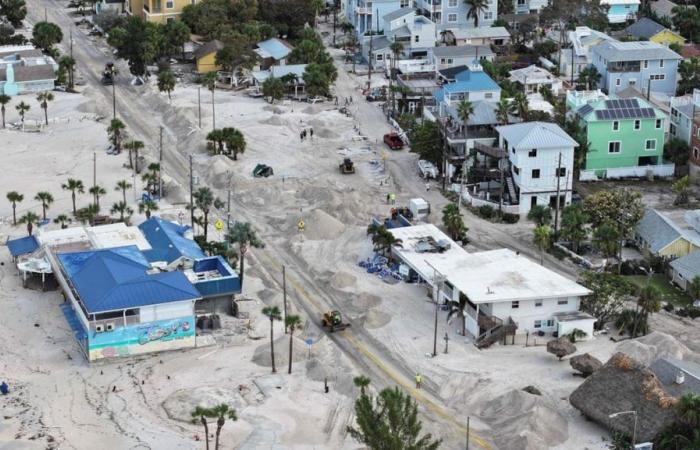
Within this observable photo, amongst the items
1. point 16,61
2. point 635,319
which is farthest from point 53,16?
point 635,319

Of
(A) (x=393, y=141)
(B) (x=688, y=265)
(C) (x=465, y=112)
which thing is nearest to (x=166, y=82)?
(A) (x=393, y=141)

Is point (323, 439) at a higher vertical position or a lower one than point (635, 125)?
lower

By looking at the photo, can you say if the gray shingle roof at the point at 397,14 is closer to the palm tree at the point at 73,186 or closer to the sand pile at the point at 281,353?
the palm tree at the point at 73,186

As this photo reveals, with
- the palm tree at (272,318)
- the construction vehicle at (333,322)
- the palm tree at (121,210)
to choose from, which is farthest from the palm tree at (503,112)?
the palm tree at (272,318)

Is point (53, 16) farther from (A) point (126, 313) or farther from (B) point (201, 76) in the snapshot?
(A) point (126, 313)

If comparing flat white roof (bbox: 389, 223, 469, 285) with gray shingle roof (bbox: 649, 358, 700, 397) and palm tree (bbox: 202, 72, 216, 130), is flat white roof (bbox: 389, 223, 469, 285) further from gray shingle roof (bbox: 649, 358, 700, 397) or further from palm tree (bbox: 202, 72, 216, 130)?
palm tree (bbox: 202, 72, 216, 130)

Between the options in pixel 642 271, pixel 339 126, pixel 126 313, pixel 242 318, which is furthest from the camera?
pixel 339 126

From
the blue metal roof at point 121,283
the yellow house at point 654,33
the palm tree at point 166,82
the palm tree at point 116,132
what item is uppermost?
the yellow house at point 654,33

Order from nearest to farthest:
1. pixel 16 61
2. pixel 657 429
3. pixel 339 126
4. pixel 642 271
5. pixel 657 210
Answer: pixel 657 429 → pixel 642 271 → pixel 657 210 → pixel 339 126 → pixel 16 61
